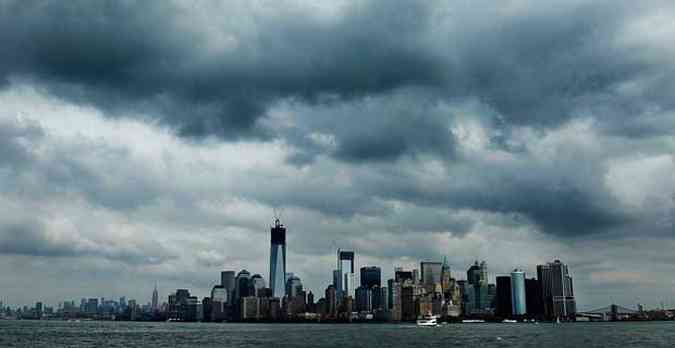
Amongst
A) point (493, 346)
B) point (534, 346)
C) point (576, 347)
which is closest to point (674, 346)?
point (576, 347)

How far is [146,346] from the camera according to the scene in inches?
7170

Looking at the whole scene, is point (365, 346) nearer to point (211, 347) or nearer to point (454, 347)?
point (454, 347)

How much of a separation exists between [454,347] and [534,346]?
22523 mm

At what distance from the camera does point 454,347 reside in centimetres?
17350

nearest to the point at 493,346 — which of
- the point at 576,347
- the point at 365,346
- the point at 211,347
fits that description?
the point at 576,347

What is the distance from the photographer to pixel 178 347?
175 m

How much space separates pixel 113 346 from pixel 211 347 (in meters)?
31.8

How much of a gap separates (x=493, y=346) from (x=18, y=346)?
424 ft

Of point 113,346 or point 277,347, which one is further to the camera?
point 113,346

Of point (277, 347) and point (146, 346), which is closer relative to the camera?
point (277, 347)

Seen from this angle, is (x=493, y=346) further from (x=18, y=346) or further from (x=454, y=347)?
(x=18, y=346)

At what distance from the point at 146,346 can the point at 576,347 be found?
384ft

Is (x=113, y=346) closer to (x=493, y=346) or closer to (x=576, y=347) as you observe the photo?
(x=493, y=346)

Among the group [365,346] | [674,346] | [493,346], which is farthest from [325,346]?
[674,346]
